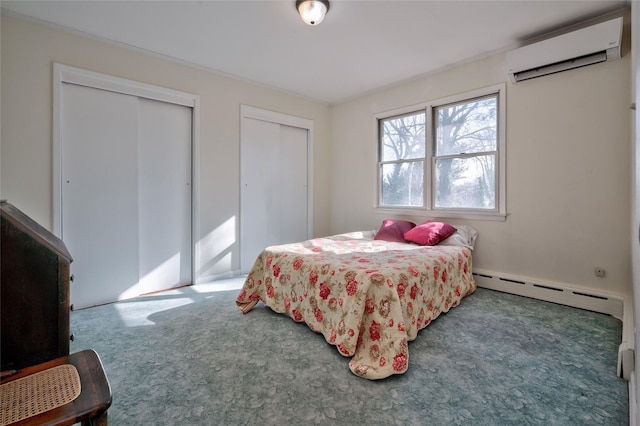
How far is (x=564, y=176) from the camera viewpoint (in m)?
2.71

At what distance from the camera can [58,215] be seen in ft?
8.59

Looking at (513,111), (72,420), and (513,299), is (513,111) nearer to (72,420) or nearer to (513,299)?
(513,299)

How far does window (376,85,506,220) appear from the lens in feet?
10.4

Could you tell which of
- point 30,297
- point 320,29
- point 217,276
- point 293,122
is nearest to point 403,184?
point 293,122

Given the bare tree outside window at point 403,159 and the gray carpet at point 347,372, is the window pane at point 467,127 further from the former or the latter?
the gray carpet at point 347,372

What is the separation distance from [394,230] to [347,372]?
205 cm

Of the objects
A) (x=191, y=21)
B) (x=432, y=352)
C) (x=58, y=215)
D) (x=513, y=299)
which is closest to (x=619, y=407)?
(x=432, y=352)

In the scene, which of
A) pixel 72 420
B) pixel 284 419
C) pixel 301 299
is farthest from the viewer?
pixel 301 299

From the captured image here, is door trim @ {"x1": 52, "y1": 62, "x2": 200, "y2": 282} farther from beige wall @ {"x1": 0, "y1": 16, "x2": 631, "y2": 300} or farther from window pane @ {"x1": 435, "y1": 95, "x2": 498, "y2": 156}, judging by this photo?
window pane @ {"x1": 435, "y1": 95, "x2": 498, "y2": 156}

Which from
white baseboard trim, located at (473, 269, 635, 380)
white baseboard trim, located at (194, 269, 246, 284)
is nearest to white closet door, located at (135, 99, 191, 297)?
white baseboard trim, located at (194, 269, 246, 284)

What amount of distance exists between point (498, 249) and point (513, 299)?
1.75ft

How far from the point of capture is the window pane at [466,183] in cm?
322

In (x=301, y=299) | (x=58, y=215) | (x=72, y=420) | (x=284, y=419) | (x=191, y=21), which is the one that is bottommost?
(x=284, y=419)

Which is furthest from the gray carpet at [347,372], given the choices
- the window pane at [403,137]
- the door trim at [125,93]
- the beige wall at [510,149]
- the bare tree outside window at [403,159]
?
→ the window pane at [403,137]
